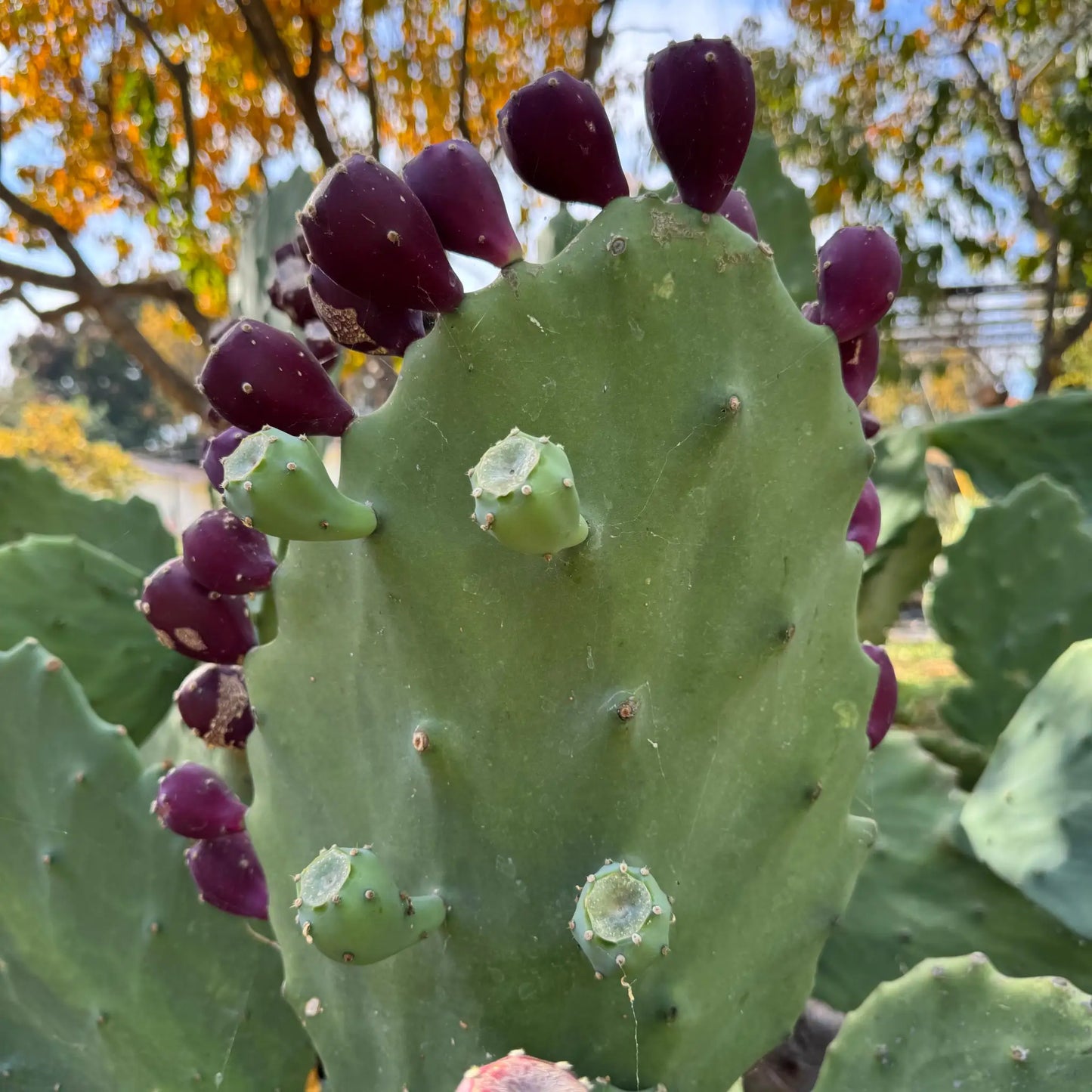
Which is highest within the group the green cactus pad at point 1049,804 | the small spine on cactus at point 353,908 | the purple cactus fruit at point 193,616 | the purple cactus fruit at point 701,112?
the purple cactus fruit at point 701,112

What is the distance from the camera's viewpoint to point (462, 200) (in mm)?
649

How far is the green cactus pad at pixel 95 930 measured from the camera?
35.3 inches

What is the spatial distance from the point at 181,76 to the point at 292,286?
305 cm

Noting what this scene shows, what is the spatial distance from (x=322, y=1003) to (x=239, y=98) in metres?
4.05

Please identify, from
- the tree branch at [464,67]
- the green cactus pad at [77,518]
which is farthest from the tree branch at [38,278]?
the green cactus pad at [77,518]

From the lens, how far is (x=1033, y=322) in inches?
346

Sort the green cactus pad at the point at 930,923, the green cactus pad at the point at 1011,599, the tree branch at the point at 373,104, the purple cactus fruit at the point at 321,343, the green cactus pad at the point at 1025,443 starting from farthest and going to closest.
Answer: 1. the tree branch at the point at 373,104
2. the green cactus pad at the point at 1025,443
3. the green cactus pad at the point at 1011,599
4. the green cactus pad at the point at 930,923
5. the purple cactus fruit at the point at 321,343

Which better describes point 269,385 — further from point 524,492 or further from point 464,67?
point 464,67

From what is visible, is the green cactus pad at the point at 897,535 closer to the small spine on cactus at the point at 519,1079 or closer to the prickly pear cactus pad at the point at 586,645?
the prickly pear cactus pad at the point at 586,645

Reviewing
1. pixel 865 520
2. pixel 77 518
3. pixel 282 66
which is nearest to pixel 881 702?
pixel 865 520

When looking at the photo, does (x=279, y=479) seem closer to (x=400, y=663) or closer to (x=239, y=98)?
(x=400, y=663)

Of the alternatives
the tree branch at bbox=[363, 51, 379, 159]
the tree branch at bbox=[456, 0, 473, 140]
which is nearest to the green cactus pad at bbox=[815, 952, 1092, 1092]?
the tree branch at bbox=[456, 0, 473, 140]

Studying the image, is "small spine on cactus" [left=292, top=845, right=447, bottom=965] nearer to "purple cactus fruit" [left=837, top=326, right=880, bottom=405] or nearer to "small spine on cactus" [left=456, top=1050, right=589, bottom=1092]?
"small spine on cactus" [left=456, top=1050, right=589, bottom=1092]

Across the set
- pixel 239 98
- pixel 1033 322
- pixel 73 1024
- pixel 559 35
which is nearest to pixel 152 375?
pixel 239 98
